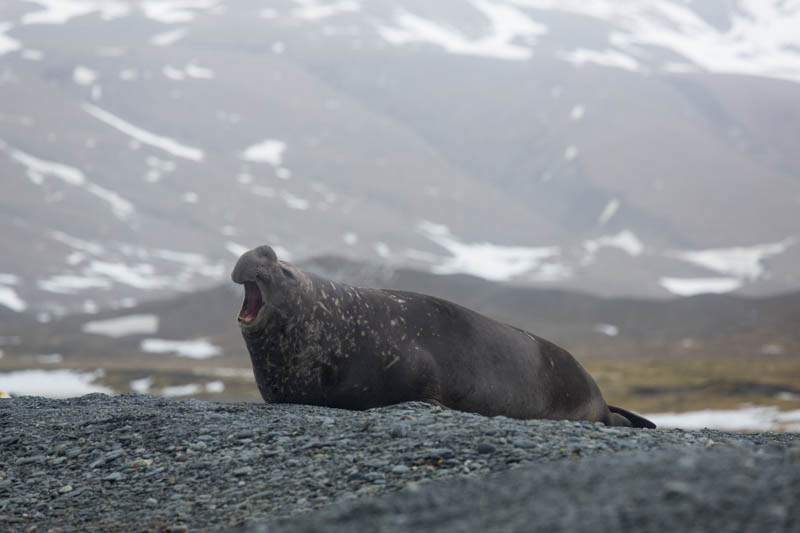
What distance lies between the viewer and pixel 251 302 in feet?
38.7

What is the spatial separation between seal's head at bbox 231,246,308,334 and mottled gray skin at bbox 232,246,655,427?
13mm

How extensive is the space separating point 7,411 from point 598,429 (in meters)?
8.36

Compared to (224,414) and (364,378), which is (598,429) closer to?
(364,378)

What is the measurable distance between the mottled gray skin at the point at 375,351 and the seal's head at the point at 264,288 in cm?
1

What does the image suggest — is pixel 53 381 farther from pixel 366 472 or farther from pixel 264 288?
pixel 366 472

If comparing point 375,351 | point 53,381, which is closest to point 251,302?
point 375,351

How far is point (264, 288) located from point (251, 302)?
0.30 m

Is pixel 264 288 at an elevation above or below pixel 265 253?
below

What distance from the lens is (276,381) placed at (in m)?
11.8

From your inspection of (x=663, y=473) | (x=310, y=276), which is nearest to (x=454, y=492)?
(x=663, y=473)

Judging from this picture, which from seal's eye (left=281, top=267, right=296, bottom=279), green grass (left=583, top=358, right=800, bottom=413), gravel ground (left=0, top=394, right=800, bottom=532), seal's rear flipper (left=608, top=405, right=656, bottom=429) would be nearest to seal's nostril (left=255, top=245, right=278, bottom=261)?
seal's eye (left=281, top=267, right=296, bottom=279)

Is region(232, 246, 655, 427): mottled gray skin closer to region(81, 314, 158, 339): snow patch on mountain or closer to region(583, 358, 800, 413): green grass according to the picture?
region(583, 358, 800, 413): green grass

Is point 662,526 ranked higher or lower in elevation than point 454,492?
higher

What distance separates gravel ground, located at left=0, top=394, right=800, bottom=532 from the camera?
5648 millimetres
